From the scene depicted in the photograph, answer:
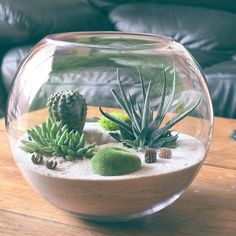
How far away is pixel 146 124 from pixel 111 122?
0.24 feet

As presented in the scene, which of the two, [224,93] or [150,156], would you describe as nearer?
[150,156]

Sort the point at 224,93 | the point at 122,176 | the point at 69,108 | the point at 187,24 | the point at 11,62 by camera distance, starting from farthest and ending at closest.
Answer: the point at 187,24 < the point at 11,62 < the point at 224,93 < the point at 69,108 < the point at 122,176

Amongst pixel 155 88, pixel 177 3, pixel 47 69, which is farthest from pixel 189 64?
pixel 177 3

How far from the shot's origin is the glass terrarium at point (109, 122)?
2.17ft

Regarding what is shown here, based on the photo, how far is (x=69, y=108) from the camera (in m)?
0.78

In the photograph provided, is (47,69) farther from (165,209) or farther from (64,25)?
(64,25)

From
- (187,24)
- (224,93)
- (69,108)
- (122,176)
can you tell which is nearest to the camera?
(122,176)

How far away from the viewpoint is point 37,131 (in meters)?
0.73

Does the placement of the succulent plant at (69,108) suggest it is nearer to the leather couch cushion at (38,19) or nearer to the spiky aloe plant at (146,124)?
the spiky aloe plant at (146,124)

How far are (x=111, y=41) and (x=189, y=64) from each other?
0.11 meters

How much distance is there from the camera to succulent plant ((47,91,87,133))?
760 mm

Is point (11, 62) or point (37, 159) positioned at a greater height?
point (37, 159)

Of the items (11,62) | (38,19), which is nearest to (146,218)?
(11,62)

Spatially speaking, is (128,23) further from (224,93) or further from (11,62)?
(224,93)
